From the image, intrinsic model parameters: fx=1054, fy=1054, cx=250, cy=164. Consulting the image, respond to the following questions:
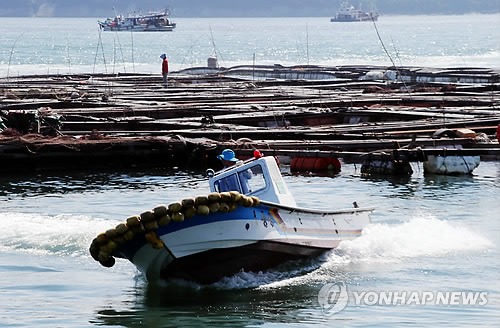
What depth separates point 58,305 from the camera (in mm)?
16969

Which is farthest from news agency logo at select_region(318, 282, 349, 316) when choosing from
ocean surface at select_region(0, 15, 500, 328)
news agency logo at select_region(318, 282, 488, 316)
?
ocean surface at select_region(0, 15, 500, 328)

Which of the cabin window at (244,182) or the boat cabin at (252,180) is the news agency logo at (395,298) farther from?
the cabin window at (244,182)

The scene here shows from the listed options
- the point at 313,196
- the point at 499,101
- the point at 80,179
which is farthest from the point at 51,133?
the point at 499,101

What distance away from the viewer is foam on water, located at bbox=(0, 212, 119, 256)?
20.8m

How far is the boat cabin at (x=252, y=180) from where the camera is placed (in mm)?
18141

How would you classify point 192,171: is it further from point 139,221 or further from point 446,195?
point 139,221

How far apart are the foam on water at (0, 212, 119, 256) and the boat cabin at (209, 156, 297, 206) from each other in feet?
12.3

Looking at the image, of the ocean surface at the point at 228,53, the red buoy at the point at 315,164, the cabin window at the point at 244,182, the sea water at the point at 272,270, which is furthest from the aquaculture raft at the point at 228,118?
the ocean surface at the point at 228,53

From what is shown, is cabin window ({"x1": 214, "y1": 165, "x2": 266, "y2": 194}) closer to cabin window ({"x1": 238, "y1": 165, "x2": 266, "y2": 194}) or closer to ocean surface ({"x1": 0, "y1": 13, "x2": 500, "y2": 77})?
cabin window ({"x1": 238, "y1": 165, "x2": 266, "y2": 194})

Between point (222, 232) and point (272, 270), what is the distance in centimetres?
175

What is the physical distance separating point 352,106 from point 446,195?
16.8 metres

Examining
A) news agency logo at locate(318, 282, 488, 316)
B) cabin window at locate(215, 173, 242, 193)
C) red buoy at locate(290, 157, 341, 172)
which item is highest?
cabin window at locate(215, 173, 242, 193)

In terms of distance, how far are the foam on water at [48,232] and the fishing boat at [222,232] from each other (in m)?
4.03

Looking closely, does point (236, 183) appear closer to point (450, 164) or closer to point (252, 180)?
point (252, 180)
